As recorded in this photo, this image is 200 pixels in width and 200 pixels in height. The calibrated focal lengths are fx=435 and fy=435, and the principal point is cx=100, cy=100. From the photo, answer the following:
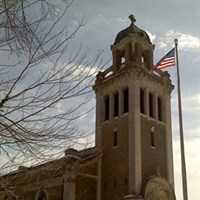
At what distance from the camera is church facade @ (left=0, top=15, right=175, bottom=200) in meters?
30.8

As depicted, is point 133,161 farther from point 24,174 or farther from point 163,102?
point 24,174

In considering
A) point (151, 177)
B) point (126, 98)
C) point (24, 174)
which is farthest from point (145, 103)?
point (24, 174)

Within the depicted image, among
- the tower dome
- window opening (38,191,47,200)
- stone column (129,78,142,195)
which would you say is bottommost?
window opening (38,191,47,200)

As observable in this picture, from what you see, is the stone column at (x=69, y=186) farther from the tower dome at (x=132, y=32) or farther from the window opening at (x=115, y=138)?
the tower dome at (x=132, y=32)

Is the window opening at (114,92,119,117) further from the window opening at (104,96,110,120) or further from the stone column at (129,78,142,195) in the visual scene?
the stone column at (129,78,142,195)

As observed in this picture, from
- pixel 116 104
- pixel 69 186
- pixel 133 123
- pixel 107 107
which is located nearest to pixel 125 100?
pixel 116 104

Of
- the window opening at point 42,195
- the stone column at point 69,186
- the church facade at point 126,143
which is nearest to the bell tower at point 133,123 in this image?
the church facade at point 126,143

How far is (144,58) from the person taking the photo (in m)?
37.8

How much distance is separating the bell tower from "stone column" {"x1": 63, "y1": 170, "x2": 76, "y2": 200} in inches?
102

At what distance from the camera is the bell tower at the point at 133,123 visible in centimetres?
3116

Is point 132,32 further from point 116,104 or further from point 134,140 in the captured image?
point 134,140

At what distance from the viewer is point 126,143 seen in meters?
32.2

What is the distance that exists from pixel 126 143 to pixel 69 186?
5279 millimetres

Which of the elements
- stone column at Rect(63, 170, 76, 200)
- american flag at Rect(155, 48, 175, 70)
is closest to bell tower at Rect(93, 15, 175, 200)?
stone column at Rect(63, 170, 76, 200)
